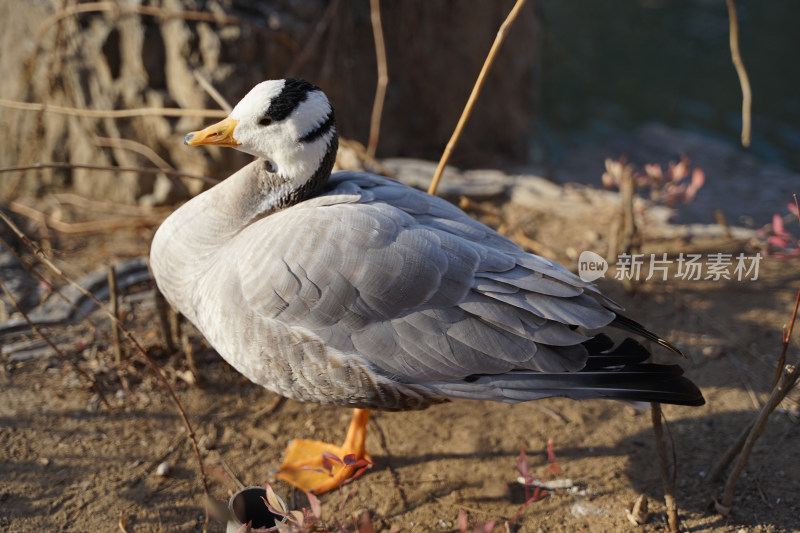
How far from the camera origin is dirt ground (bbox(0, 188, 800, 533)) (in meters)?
2.86

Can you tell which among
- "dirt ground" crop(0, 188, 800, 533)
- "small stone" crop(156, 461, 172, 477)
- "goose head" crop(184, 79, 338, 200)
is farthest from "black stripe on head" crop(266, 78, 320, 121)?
"small stone" crop(156, 461, 172, 477)

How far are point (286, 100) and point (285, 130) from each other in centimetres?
13

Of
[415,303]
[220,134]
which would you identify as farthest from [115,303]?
[415,303]

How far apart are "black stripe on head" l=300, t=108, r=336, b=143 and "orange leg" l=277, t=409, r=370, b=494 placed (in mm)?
1352

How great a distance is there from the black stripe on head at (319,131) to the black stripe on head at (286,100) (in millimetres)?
129

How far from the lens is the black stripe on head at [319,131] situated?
281 centimetres

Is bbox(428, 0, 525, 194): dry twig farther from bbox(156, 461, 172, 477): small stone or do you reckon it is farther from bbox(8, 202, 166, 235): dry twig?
bbox(8, 202, 166, 235): dry twig

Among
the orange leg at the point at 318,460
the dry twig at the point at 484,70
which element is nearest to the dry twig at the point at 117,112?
the dry twig at the point at 484,70

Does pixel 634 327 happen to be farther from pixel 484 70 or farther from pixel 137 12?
pixel 137 12

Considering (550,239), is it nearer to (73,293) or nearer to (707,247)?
(707,247)

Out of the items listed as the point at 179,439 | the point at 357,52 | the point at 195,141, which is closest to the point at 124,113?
the point at 195,141

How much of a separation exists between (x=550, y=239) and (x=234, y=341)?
299 centimetres

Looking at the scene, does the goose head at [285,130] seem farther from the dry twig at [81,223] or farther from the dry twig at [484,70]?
the dry twig at [81,223]

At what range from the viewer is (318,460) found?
3.13 m
